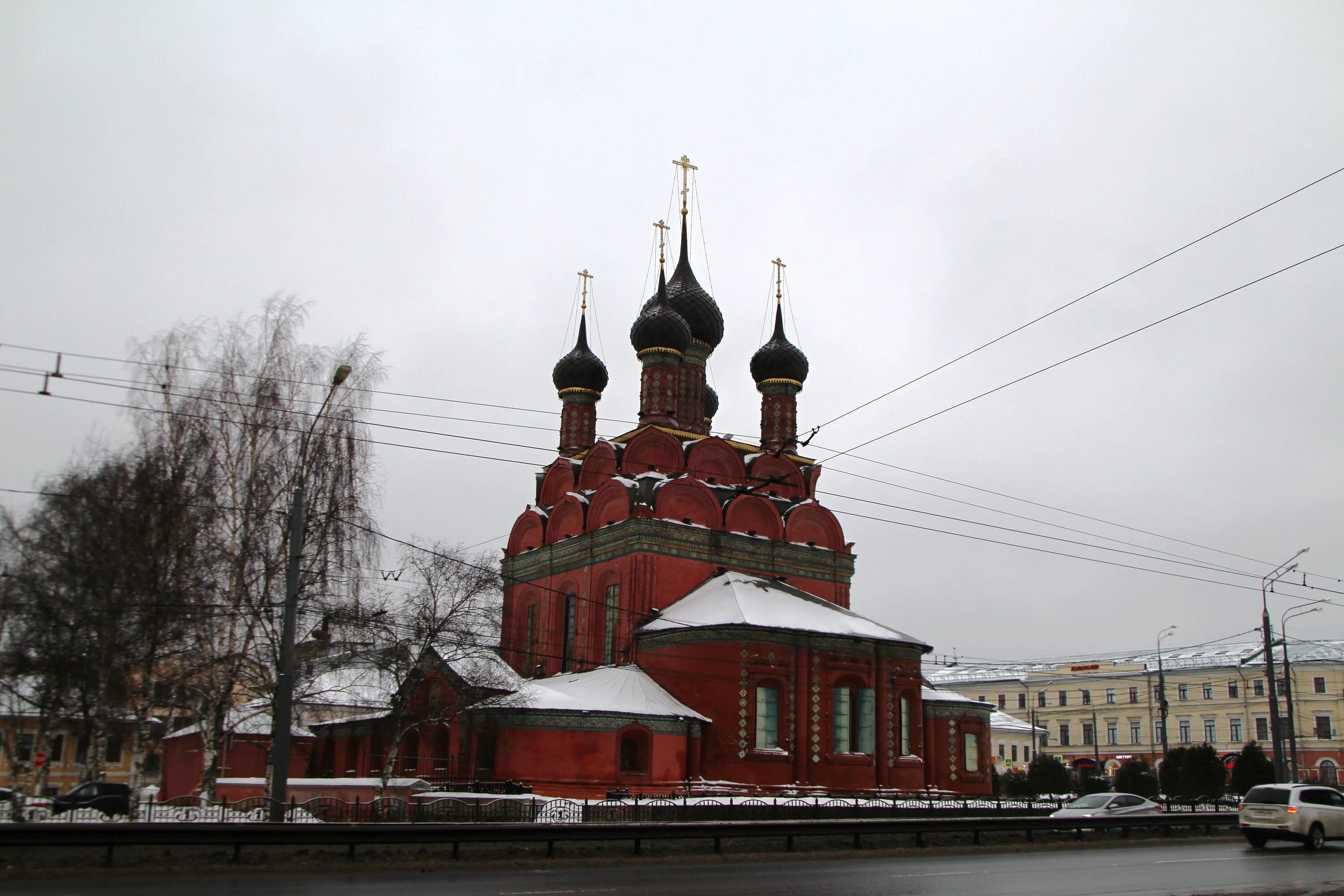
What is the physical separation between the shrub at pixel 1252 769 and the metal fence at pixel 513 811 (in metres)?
9.76

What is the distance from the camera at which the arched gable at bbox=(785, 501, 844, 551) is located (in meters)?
36.6

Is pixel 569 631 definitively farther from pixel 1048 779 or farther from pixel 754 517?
pixel 1048 779

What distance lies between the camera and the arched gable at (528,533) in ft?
125

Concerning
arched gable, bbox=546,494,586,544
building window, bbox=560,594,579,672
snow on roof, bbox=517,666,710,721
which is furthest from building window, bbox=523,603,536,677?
snow on roof, bbox=517,666,710,721

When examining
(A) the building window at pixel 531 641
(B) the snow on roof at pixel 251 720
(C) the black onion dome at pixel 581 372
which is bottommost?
(B) the snow on roof at pixel 251 720

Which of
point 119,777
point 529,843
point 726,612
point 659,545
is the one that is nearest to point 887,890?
point 529,843

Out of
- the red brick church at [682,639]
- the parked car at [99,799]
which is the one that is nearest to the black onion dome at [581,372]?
the red brick church at [682,639]

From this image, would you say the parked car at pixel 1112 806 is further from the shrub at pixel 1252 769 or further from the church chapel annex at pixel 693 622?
the shrub at pixel 1252 769

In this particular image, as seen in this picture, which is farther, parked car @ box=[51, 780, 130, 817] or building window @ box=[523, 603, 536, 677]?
building window @ box=[523, 603, 536, 677]

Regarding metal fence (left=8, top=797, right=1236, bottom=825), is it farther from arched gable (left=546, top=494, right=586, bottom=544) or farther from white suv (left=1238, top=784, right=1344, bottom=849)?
arched gable (left=546, top=494, right=586, bottom=544)

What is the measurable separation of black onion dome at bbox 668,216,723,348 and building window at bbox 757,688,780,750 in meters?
13.4

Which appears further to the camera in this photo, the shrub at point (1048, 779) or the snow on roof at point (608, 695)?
the shrub at point (1048, 779)

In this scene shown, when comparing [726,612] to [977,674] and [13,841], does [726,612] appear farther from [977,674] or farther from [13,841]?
[977,674]

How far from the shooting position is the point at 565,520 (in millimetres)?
36844
